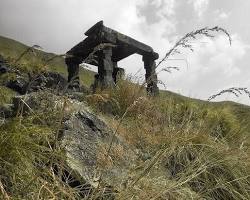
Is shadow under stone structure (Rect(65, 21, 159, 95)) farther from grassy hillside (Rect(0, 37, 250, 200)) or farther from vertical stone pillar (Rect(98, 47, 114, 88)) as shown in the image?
grassy hillside (Rect(0, 37, 250, 200))

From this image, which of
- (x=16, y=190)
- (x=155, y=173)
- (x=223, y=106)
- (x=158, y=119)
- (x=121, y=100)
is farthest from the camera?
(x=223, y=106)

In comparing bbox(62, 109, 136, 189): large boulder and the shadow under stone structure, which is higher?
the shadow under stone structure

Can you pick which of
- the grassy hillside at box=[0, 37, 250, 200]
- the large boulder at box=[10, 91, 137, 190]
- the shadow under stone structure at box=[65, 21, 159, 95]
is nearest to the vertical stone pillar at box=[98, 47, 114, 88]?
the shadow under stone structure at box=[65, 21, 159, 95]

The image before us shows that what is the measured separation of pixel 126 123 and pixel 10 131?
3.14m

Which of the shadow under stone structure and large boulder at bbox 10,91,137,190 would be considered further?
the shadow under stone structure

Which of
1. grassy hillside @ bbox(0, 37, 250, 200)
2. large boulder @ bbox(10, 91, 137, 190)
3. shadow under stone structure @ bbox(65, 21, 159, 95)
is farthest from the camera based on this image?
shadow under stone structure @ bbox(65, 21, 159, 95)

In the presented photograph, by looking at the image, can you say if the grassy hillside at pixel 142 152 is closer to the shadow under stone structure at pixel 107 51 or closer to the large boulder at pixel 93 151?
the large boulder at pixel 93 151

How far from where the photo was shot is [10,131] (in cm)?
231

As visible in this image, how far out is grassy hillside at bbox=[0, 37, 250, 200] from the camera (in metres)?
2.19

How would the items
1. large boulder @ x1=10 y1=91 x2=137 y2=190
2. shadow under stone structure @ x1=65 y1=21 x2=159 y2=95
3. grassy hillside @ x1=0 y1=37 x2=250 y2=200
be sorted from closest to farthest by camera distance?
grassy hillside @ x1=0 y1=37 x2=250 y2=200
large boulder @ x1=10 y1=91 x2=137 y2=190
shadow under stone structure @ x1=65 y1=21 x2=159 y2=95

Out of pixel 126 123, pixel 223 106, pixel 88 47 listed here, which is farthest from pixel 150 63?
pixel 126 123

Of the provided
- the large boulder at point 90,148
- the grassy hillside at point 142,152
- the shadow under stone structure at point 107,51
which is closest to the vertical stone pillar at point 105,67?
the shadow under stone structure at point 107,51

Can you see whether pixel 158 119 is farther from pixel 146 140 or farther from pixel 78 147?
pixel 78 147

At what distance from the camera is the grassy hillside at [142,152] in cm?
219
